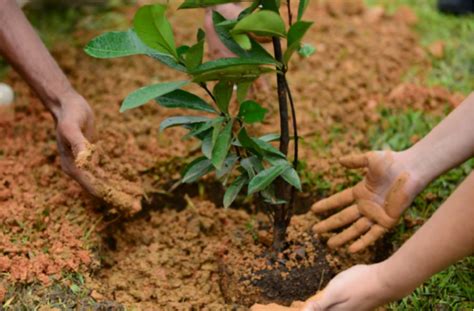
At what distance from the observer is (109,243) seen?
1.95 m

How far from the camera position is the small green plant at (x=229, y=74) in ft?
4.65

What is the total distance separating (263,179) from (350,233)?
343 millimetres

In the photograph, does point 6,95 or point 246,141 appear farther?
point 6,95

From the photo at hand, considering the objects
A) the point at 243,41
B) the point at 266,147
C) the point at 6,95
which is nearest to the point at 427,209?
the point at 266,147

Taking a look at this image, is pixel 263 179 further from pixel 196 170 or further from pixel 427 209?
pixel 427 209

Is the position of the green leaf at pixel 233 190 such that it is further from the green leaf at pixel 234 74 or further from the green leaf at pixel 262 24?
the green leaf at pixel 262 24

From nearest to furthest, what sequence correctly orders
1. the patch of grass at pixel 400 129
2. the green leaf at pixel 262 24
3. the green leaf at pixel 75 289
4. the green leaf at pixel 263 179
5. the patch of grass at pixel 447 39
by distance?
the green leaf at pixel 262 24
the green leaf at pixel 263 179
the green leaf at pixel 75 289
the patch of grass at pixel 400 129
the patch of grass at pixel 447 39

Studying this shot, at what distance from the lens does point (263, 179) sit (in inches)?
62.2

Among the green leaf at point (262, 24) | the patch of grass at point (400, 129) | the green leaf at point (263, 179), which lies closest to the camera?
the green leaf at point (262, 24)

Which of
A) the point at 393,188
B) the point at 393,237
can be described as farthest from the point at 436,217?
the point at 393,237

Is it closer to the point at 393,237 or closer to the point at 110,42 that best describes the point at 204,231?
the point at 393,237

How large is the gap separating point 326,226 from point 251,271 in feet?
0.74

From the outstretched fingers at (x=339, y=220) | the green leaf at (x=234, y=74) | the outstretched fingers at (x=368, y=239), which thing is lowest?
the outstretched fingers at (x=368, y=239)

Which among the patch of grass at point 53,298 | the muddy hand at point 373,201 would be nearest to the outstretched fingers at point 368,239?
the muddy hand at point 373,201
